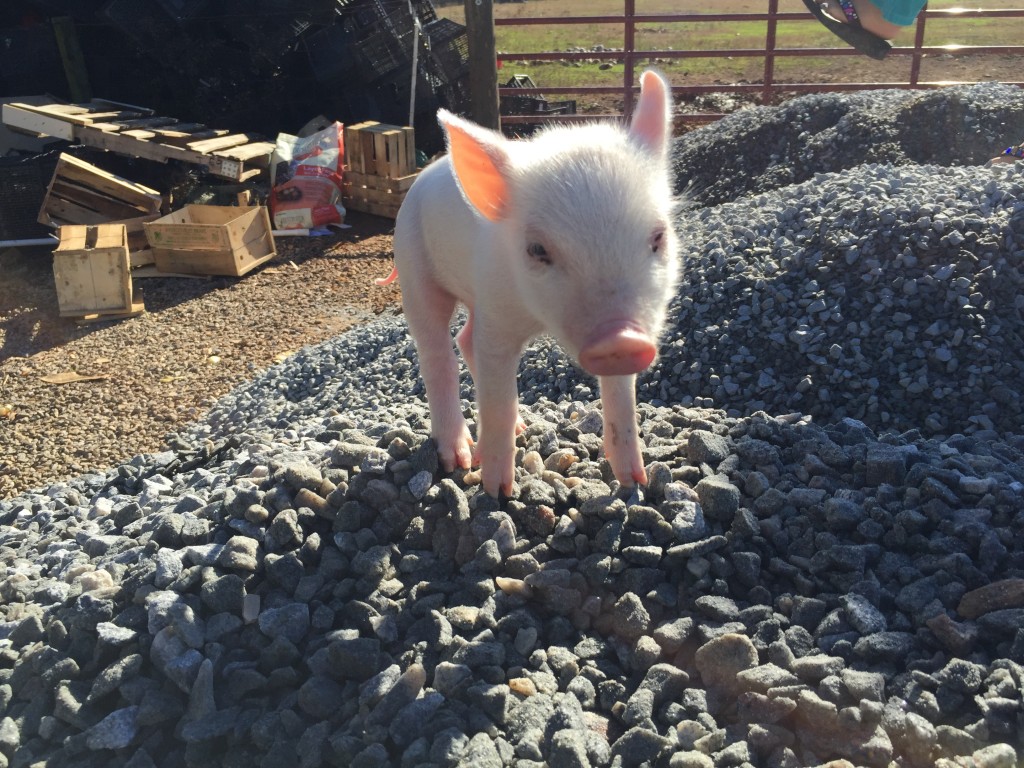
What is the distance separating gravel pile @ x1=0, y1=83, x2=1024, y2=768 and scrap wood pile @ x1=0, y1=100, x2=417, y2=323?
164 inches

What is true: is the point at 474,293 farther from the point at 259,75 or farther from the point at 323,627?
the point at 259,75

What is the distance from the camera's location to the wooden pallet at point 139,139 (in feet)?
30.9

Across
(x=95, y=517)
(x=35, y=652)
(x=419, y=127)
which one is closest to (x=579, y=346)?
(x=35, y=652)

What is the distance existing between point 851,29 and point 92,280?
21.8 ft

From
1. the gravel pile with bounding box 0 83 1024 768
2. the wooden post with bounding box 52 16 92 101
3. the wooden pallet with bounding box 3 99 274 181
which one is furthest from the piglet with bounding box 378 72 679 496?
the wooden post with bounding box 52 16 92 101

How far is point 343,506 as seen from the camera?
3.35 m

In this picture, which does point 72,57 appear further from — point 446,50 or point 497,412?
point 497,412

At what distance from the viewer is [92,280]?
8.02 metres

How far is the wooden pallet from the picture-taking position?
9.43m

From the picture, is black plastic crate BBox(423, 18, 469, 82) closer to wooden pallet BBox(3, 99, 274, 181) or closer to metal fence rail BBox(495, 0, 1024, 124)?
metal fence rail BBox(495, 0, 1024, 124)

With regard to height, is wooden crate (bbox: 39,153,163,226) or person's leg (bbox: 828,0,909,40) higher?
person's leg (bbox: 828,0,909,40)

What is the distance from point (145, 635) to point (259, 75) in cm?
1019

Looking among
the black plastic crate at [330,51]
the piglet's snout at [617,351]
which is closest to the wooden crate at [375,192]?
the black plastic crate at [330,51]

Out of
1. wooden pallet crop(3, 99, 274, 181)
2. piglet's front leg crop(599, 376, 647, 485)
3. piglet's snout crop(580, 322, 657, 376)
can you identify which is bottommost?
piglet's front leg crop(599, 376, 647, 485)
